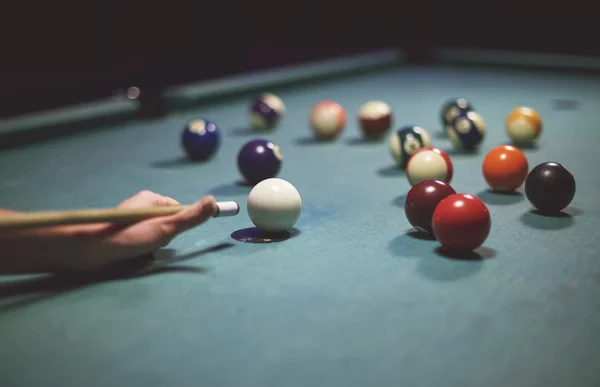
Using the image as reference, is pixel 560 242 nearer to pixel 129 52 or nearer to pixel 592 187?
pixel 592 187

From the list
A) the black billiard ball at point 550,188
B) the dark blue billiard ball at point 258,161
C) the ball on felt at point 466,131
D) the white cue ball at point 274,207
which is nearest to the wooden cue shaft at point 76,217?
the white cue ball at point 274,207

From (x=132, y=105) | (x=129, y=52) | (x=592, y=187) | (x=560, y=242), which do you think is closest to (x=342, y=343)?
(x=560, y=242)

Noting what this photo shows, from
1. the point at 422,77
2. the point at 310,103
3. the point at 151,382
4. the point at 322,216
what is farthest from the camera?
the point at 422,77

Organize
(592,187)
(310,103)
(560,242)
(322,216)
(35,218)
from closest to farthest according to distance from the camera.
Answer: (35,218) → (560,242) → (322,216) → (592,187) → (310,103)

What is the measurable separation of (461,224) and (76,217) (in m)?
1.15

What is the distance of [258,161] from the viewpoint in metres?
3.23

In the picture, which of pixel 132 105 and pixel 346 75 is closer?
pixel 132 105

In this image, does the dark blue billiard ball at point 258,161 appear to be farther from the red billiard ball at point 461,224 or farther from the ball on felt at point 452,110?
the ball on felt at point 452,110

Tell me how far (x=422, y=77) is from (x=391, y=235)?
4229mm

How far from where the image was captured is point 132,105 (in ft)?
16.2

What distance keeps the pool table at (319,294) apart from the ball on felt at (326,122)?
40cm

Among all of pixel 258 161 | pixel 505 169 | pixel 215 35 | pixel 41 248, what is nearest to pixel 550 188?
pixel 505 169

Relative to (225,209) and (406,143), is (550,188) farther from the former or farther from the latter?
(225,209)

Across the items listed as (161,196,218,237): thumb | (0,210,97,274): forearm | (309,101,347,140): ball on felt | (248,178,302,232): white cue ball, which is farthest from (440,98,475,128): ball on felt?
(0,210,97,274): forearm
